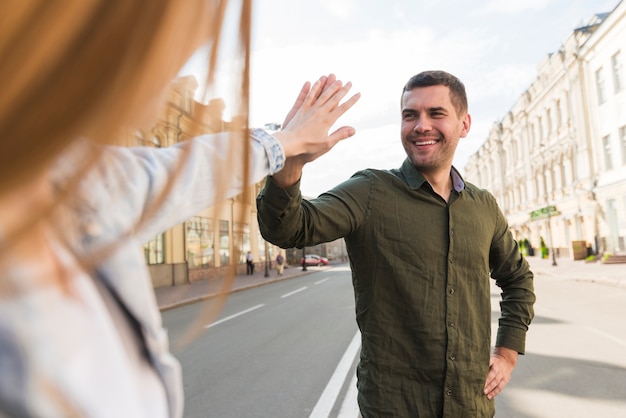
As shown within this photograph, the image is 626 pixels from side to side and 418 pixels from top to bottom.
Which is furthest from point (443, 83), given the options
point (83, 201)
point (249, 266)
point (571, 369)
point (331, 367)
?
point (249, 266)

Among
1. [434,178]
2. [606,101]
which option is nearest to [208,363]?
[434,178]

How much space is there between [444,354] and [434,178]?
870mm

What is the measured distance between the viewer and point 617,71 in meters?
26.4

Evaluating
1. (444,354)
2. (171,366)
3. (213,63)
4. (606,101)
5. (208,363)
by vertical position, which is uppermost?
(606,101)

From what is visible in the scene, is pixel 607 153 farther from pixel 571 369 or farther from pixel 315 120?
pixel 315 120

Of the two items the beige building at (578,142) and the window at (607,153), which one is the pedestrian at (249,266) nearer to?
the beige building at (578,142)

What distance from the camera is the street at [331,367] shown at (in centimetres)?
475

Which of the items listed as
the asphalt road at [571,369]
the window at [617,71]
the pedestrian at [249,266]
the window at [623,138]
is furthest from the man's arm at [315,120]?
the pedestrian at [249,266]

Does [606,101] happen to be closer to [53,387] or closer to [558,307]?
[558,307]

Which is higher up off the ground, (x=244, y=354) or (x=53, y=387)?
(x=53, y=387)

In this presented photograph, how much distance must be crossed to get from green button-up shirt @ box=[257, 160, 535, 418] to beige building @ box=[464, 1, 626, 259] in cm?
2841

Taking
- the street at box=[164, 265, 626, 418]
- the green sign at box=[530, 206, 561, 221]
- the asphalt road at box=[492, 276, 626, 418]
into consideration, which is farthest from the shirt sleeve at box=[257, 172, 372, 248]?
the green sign at box=[530, 206, 561, 221]

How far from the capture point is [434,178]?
7.83 ft

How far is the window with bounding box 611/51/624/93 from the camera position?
25.8 metres
